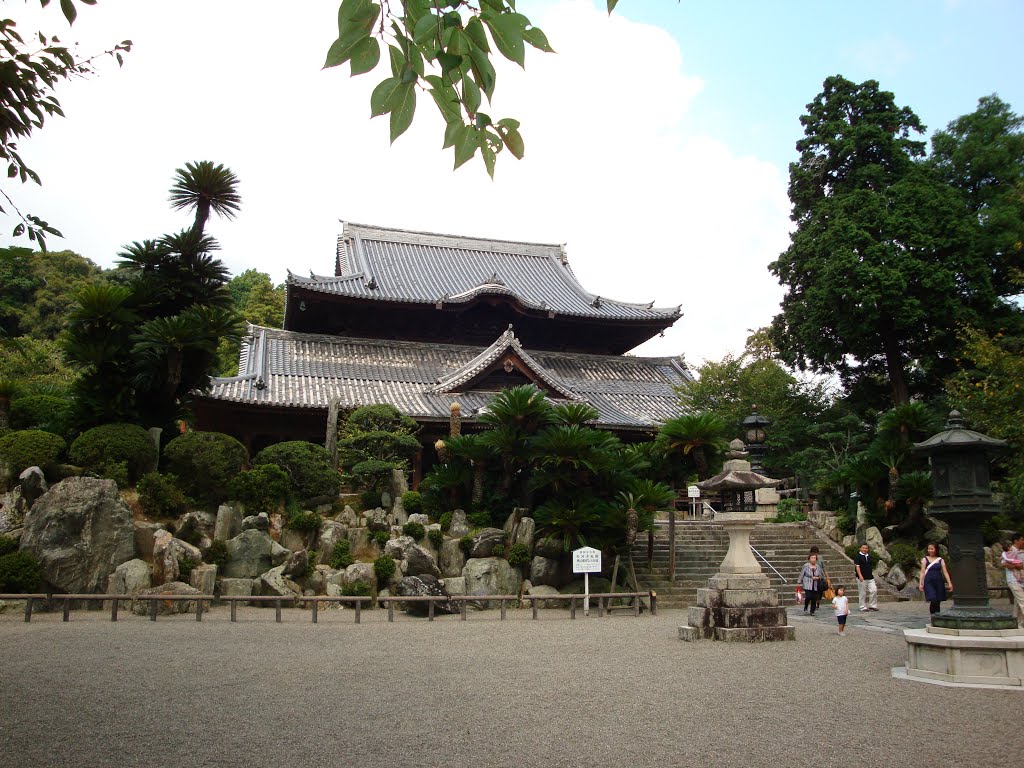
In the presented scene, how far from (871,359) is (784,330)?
392cm

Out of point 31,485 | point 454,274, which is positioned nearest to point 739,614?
point 31,485

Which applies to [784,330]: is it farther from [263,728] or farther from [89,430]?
[263,728]

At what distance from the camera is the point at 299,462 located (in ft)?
58.2

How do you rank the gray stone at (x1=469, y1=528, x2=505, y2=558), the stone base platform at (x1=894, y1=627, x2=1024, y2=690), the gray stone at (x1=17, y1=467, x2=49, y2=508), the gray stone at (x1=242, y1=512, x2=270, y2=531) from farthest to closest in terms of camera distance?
the gray stone at (x1=469, y1=528, x2=505, y2=558) < the gray stone at (x1=242, y1=512, x2=270, y2=531) < the gray stone at (x1=17, y1=467, x2=49, y2=508) < the stone base platform at (x1=894, y1=627, x2=1024, y2=690)

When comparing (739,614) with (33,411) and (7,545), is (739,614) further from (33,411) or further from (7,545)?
(33,411)

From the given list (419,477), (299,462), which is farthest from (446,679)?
(419,477)

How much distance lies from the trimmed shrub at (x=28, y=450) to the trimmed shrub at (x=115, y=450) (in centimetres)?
36

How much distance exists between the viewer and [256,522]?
16.2 metres

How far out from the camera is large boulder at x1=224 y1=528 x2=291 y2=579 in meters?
15.6

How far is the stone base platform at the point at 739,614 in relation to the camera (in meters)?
11.7

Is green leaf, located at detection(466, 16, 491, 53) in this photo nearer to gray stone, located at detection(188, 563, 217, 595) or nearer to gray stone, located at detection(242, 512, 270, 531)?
gray stone, located at detection(188, 563, 217, 595)

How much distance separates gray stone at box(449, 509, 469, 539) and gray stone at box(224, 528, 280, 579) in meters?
4.22

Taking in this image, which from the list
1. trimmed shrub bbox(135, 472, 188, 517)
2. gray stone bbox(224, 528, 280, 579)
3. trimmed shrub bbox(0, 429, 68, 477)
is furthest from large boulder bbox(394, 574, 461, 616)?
trimmed shrub bbox(0, 429, 68, 477)

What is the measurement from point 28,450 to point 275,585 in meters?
5.66
